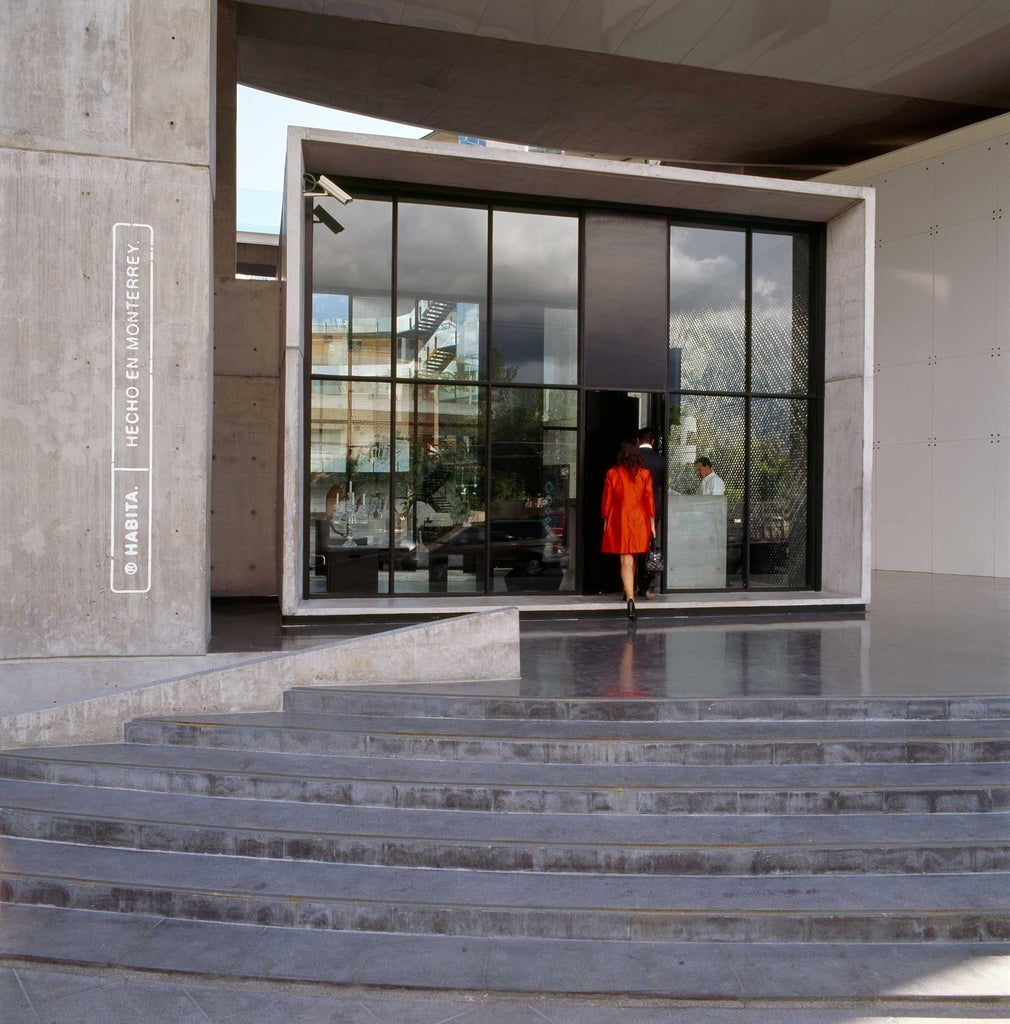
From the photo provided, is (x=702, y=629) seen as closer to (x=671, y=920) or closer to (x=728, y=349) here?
(x=728, y=349)

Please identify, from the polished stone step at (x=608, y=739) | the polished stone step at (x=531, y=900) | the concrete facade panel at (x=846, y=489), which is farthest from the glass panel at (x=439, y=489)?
the polished stone step at (x=531, y=900)

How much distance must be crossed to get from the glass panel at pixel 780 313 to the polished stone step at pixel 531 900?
9110 mm

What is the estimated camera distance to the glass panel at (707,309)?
12.7m

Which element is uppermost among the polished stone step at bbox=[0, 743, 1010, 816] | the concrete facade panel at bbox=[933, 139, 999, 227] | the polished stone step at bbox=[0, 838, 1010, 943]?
the concrete facade panel at bbox=[933, 139, 999, 227]

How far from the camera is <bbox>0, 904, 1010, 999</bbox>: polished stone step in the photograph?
390cm

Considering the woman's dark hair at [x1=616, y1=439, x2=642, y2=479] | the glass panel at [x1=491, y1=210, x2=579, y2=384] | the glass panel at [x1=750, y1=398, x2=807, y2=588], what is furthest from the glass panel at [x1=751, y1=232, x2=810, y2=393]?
the woman's dark hair at [x1=616, y1=439, x2=642, y2=479]

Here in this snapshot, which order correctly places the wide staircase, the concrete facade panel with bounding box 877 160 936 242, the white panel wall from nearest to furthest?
1. the wide staircase
2. the white panel wall
3. the concrete facade panel with bounding box 877 160 936 242

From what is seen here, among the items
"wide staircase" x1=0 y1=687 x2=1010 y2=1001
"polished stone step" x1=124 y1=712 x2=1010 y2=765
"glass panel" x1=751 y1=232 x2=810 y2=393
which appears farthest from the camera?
"glass panel" x1=751 y1=232 x2=810 y2=393

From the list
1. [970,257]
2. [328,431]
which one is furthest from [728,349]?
[970,257]

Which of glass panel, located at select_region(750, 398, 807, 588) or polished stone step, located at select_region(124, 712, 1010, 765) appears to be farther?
glass panel, located at select_region(750, 398, 807, 588)

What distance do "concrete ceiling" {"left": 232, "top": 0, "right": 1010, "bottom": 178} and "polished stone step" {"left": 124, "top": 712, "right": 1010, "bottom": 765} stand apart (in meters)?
12.5

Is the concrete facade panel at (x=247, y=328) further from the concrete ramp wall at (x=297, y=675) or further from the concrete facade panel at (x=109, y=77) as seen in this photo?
the concrete ramp wall at (x=297, y=675)

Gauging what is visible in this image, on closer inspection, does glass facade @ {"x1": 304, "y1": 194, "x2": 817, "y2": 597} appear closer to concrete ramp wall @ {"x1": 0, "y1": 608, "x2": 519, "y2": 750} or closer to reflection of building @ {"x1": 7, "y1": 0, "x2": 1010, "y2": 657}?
reflection of building @ {"x1": 7, "y1": 0, "x2": 1010, "y2": 657}

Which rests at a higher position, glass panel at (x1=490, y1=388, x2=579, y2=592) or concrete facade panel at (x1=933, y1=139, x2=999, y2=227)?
concrete facade panel at (x1=933, y1=139, x2=999, y2=227)
